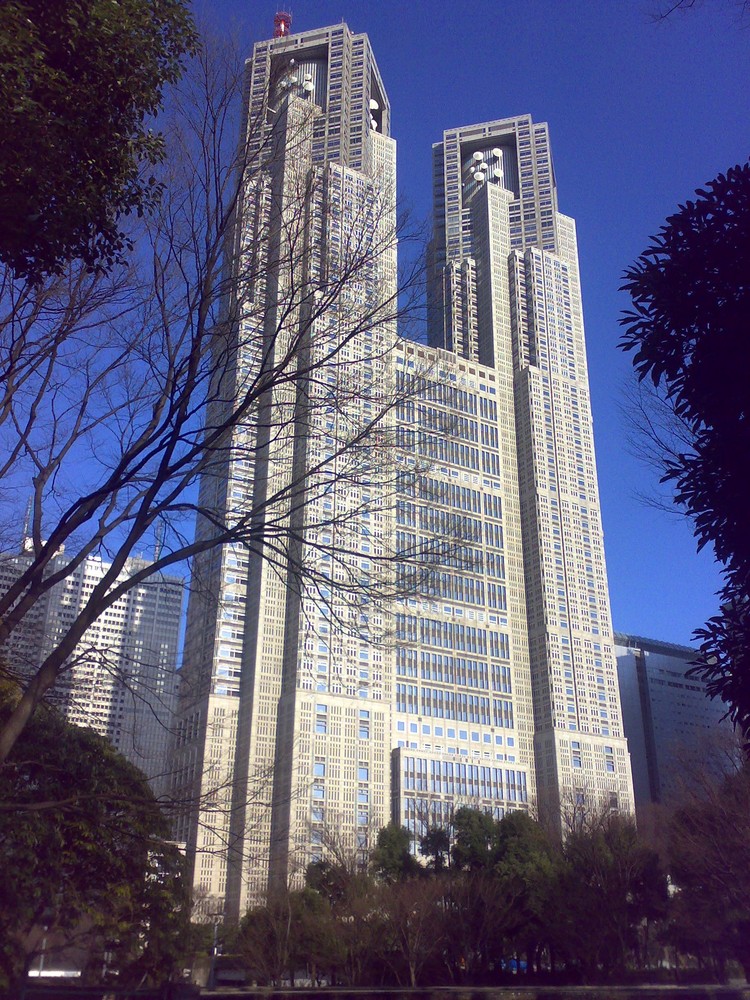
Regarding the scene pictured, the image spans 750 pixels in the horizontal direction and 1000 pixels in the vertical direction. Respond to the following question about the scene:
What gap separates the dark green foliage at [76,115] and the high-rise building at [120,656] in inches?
101

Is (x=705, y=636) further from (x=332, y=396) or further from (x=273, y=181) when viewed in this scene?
(x=273, y=181)

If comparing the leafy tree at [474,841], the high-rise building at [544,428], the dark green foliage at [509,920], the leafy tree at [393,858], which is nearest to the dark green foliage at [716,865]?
the dark green foliage at [509,920]

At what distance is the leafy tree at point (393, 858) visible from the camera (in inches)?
1506

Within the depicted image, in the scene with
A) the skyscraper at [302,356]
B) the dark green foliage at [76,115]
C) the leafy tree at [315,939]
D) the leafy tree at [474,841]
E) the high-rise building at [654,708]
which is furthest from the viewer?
the high-rise building at [654,708]

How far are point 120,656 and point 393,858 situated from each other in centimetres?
3703

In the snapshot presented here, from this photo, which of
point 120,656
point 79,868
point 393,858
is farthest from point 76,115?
point 393,858

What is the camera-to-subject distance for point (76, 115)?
17.7 feet

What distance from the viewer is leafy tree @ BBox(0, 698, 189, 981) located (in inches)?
485

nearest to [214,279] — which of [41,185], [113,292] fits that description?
[113,292]

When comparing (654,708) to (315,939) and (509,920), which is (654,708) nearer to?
(509,920)

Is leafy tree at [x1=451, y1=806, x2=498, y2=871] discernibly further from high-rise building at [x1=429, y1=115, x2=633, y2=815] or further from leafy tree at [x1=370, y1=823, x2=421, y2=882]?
high-rise building at [x1=429, y1=115, x2=633, y2=815]

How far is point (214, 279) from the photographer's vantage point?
6941 mm

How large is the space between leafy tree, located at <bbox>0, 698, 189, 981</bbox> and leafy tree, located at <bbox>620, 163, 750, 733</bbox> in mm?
7964

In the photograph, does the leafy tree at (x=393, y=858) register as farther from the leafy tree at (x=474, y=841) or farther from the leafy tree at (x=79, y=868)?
the leafy tree at (x=79, y=868)
